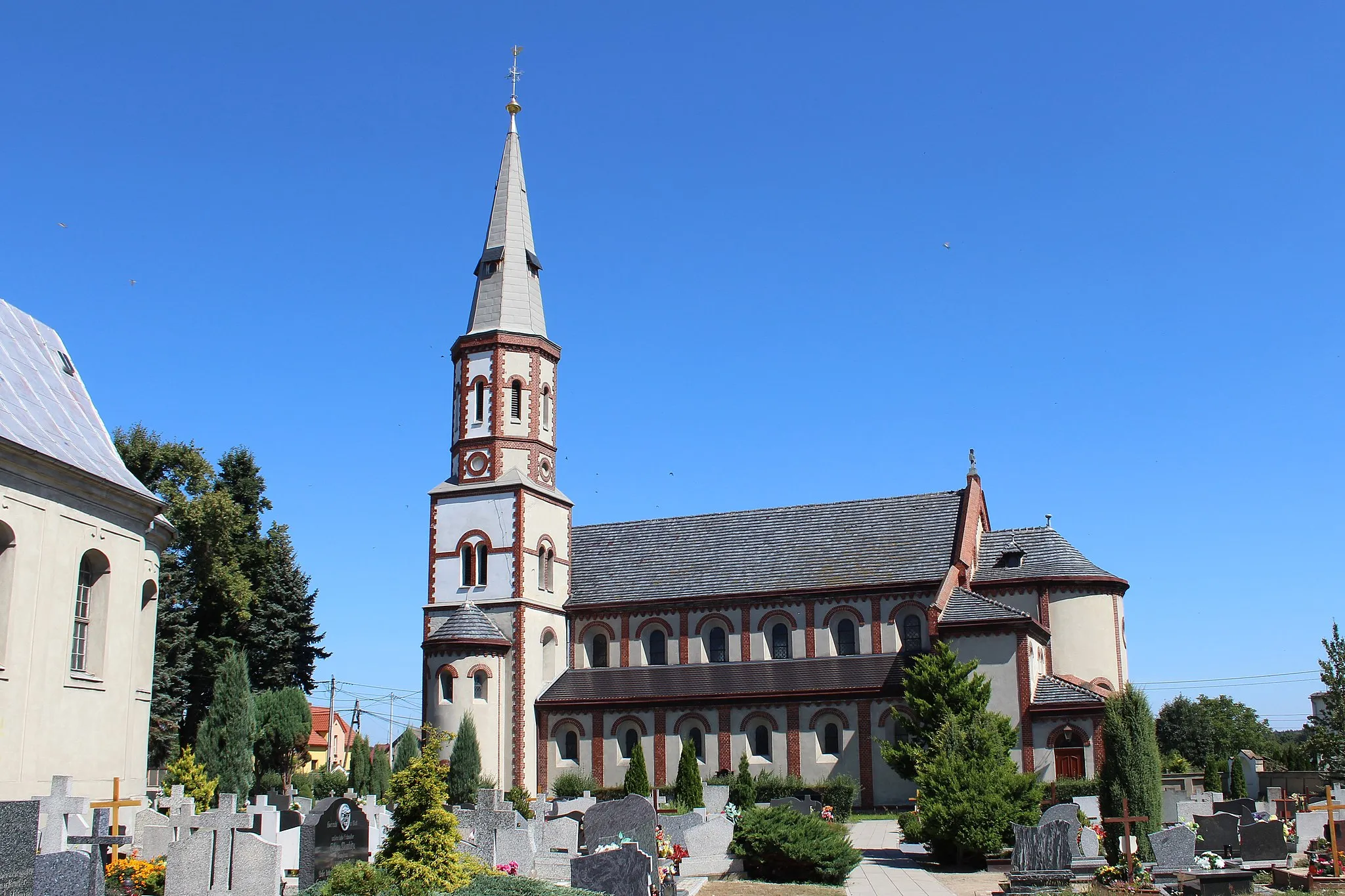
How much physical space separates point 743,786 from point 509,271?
22154 millimetres

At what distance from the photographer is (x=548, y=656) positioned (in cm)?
4772

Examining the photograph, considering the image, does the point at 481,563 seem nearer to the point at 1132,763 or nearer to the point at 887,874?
the point at 887,874

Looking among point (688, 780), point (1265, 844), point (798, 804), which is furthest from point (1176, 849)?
point (688, 780)

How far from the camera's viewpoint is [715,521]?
51094mm

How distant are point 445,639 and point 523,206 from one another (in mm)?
18065

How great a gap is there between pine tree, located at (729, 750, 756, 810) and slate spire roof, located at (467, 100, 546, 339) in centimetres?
1822

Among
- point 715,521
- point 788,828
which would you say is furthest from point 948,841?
point 715,521

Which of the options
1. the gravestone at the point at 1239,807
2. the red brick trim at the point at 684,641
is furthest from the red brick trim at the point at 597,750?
the gravestone at the point at 1239,807

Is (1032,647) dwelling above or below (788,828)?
above

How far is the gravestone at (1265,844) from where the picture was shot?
2302cm

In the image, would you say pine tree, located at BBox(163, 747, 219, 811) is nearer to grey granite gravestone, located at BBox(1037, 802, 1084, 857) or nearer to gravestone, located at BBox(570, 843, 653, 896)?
gravestone, located at BBox(570, 843, 653, 896)

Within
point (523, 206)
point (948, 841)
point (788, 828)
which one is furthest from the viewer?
point (523, 206)

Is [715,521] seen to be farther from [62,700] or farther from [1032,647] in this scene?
[62,700]

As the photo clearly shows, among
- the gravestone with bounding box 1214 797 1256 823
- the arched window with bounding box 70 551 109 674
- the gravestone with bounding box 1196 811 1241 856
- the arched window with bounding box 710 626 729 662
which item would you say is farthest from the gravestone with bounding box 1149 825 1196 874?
the arched window with bounding box 710 626 729 662
